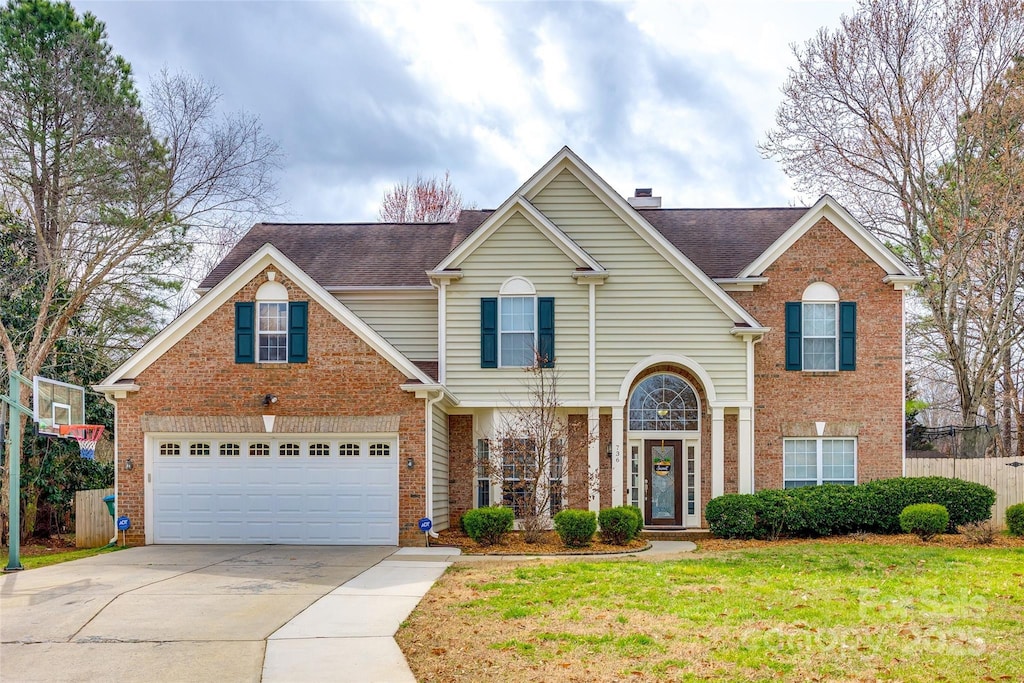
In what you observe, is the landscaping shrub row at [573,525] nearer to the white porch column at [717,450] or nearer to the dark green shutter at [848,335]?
the white porch column at [717,450]

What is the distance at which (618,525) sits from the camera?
19672mm

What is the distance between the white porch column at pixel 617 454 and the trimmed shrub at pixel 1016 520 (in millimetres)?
7621

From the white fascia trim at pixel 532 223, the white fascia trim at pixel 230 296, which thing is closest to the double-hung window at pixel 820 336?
the white fascia trim at pixel 532 223

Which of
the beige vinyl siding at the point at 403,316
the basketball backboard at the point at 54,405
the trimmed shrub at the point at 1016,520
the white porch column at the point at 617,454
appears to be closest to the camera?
the basketball backboard at the point at 54,405

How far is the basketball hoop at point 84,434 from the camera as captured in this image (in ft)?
56.1

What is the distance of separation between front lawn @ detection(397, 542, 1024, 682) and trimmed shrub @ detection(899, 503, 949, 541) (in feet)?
10.8

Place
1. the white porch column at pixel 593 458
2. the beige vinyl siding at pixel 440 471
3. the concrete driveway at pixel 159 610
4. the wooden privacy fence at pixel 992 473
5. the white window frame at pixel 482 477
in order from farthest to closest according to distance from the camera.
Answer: the wooden privacy fence at pixel 992 473 → the white window frame at pixel 482 477 → the white porch column at pixel 593 458 → the beige vinyl siding at pixel 440 471 → the concrete driveway at pixel 159 610

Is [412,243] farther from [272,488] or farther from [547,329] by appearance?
[272,488]

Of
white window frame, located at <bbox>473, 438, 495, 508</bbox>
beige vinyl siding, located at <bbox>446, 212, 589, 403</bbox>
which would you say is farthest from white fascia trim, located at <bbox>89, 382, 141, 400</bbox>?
white window frame, located at <bbox>473, 438, 495, 508</bbox>

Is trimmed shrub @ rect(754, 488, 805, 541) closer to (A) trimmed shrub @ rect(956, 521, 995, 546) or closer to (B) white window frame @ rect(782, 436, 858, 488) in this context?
(B) white window frame @ rect(782, 436, 858, 488)

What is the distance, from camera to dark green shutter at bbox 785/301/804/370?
23359mm

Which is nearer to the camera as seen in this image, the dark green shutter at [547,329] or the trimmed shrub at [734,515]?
the trimmed shrub at [734,515]

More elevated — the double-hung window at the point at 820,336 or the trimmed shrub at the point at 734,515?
the double-hung window at the point at 820,336

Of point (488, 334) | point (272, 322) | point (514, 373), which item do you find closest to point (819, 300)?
point (514, 373)
